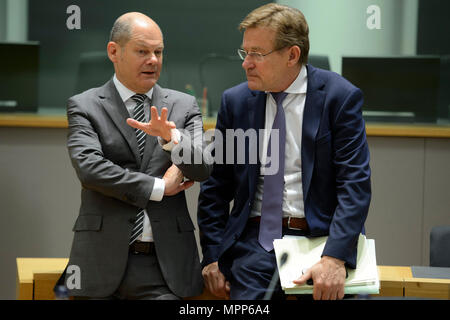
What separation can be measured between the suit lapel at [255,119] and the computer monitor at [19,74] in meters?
2.66

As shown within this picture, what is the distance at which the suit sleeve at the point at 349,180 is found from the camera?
8.51 ft

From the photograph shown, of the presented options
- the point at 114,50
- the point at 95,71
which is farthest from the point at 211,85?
the point at 114,50

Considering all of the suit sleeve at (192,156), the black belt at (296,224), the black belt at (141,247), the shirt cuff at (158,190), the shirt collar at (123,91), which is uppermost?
the shirt collar at (123,91)

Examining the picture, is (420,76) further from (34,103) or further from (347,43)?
(34,103)

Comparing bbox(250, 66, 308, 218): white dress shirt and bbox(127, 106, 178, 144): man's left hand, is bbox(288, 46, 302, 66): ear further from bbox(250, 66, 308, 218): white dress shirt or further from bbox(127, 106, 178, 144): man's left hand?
bbox(127, 106, 178, 144): man's left hand

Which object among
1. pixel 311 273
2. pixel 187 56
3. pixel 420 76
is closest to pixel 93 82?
pixel 187 56

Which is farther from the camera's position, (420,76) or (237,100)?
(420,76)

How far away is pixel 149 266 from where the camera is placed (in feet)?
8.79

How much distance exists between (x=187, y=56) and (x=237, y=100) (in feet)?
8.86

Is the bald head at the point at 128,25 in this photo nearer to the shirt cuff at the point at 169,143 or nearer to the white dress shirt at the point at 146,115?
the white dress shirt at the point at 146,115

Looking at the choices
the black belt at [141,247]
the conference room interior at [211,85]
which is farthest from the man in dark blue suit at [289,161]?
the conference room interior at [211,85]

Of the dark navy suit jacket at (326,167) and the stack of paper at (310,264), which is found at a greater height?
the dark navy suit jacket at (326,167)

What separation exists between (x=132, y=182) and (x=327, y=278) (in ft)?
2.61

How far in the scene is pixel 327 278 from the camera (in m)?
2.55
